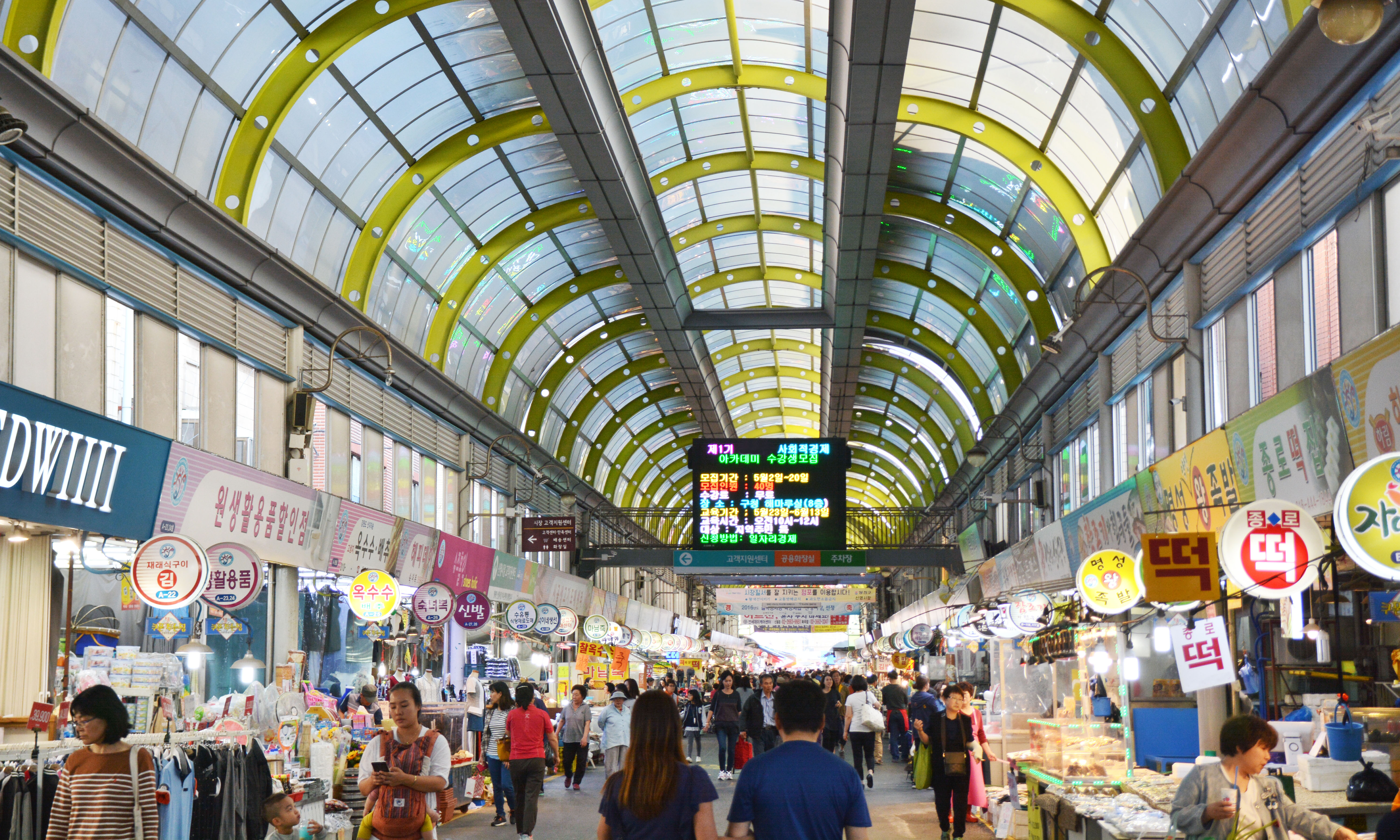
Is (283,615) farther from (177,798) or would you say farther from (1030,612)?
(1030,612)

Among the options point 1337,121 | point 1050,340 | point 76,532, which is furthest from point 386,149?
point 1337,121

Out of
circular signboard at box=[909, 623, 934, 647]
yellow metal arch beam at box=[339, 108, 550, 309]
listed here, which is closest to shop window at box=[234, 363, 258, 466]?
yellow metal arch beam at box=[339, 108, 550, 309]

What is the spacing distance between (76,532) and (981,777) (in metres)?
9.59

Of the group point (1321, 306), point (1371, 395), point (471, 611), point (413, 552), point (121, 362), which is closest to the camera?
point (1371, 395)

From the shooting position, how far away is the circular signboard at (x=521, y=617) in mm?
22797

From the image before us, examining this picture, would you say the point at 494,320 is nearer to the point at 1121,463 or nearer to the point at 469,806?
the point at 469,806

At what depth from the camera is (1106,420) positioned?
17.8 m

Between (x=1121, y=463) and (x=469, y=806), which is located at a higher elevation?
(x=1121, y=463)

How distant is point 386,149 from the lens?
58.3 feet

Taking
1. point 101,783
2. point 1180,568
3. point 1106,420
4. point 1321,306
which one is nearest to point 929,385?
point 1106,420

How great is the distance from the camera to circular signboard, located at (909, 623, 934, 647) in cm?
3288

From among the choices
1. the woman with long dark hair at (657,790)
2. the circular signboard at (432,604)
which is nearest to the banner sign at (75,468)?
the woman with long dark hair at (657,790)

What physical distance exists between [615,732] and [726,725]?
Result: 4527mm

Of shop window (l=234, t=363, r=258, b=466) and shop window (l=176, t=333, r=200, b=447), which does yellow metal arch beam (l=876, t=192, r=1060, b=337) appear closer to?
shop window (l=234, t=363, r=258, b=466)
